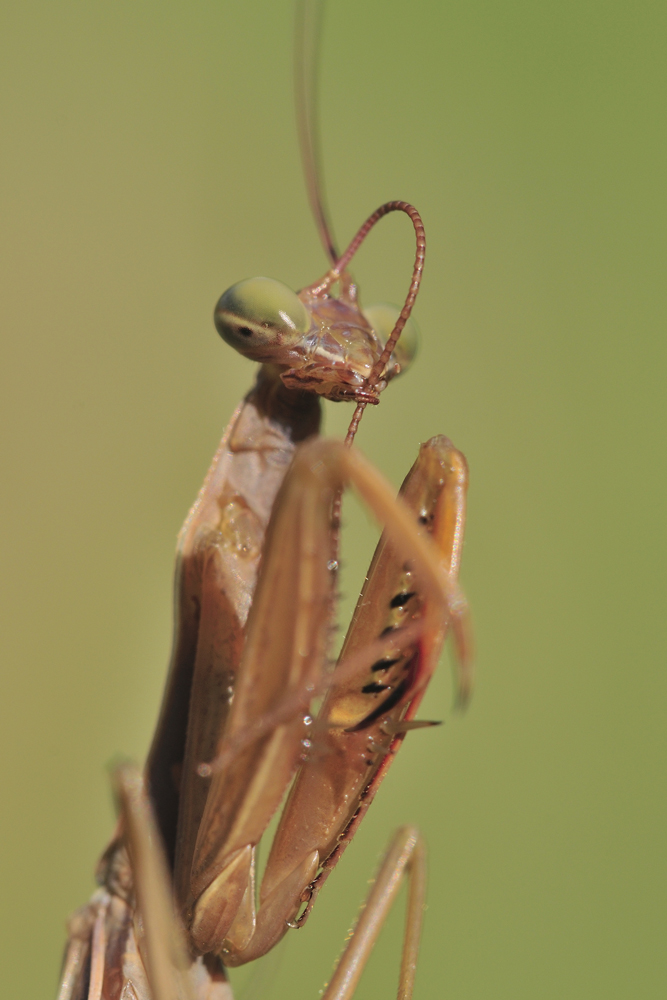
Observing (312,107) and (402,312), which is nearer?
(402,312)

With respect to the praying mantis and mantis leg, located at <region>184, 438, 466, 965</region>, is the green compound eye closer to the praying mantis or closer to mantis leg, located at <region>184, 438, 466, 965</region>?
the praying mantis

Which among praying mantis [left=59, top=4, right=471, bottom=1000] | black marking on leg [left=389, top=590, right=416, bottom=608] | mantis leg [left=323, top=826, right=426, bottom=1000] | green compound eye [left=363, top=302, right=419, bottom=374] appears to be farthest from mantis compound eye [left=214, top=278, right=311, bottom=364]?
mantis leg [left=323, top=826, right=426, bottom=1000]

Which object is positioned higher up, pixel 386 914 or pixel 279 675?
pixel 279 675

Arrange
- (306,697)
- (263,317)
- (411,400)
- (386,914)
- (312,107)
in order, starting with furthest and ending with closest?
(411,400) → (312,107) → (386,914) → (263,317) → (306,697)

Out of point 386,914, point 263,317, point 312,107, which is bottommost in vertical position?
point 386,914

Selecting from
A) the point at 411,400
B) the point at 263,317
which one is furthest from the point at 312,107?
the point at 411,400

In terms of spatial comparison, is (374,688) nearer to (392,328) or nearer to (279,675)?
(279,675)

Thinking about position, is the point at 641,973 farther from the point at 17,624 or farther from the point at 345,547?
the point at 17,624
